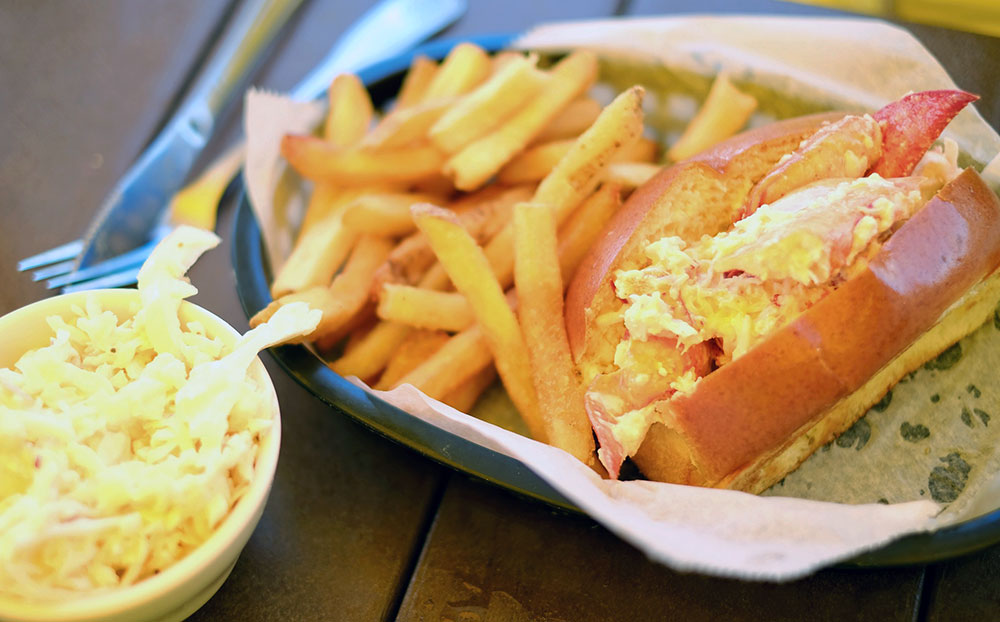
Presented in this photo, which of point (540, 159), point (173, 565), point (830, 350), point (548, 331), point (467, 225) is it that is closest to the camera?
point (173, 565)

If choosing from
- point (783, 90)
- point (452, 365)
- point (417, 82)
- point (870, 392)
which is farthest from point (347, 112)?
point (870, 392)

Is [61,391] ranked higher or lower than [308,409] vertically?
higher

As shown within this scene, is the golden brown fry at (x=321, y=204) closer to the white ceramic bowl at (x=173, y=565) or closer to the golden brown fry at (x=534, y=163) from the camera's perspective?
the golden brown fry at (x=534, y=163)

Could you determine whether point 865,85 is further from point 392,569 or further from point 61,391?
point 61,391

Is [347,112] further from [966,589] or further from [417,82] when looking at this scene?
[966,589]

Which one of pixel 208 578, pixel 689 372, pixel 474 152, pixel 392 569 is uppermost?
pixel 474 152

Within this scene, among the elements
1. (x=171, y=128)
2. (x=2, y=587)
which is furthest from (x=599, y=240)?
(x=171, y=128)

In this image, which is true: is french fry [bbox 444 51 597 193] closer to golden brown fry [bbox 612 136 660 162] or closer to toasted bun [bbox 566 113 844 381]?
golden brown fry [bbox 612 136 660 162]
